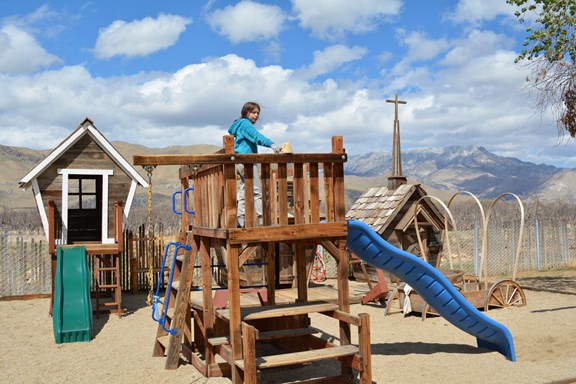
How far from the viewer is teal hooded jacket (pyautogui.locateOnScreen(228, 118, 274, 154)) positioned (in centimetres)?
799

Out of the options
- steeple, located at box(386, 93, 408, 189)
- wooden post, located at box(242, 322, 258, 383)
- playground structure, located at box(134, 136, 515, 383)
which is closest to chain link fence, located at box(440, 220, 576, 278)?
steeple, located at box(386, 93, 408, 189)

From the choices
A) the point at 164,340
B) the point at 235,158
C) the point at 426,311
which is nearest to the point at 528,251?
the point at 426,311

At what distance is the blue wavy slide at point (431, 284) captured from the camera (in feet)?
26.5

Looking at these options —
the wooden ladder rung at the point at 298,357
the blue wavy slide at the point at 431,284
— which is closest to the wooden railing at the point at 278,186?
the blue wavy slide at the point at 431,284

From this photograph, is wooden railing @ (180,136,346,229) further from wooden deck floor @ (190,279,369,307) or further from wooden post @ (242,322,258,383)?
wooden deck floor @ (190,279,369,307)

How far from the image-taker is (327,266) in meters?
20.6

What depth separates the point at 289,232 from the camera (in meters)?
7.03

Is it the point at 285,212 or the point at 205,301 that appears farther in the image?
the point at 205,301

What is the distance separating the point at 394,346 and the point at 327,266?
11083mm

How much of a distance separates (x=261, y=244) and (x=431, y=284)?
257 centimetres

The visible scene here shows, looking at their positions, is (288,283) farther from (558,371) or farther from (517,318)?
(558,371)

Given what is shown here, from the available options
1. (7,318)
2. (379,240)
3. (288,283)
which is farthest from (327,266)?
(379,240)

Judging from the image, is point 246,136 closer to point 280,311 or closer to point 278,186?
point 278,186

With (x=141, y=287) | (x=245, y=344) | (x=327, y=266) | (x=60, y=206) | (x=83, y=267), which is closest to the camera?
(x=245, y=344)
